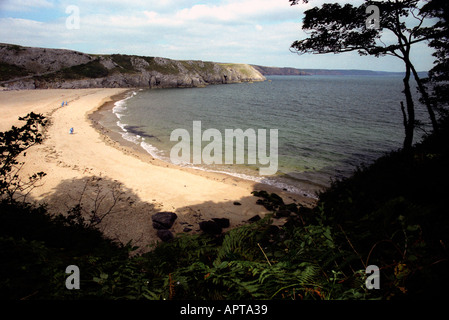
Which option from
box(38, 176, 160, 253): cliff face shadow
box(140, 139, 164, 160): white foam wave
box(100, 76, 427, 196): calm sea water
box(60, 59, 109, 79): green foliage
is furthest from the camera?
box(60, 59, 109, 79): green foliage

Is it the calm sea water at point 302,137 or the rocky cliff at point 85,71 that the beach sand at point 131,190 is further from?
the rocky cliff at point 85,71

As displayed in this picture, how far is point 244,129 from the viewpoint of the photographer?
100 ft

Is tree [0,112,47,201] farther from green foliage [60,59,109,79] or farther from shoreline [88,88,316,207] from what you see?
green foliage [60,59,109,79]

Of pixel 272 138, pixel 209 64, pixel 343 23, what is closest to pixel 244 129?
pixel 272 138

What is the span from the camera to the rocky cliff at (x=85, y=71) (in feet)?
245

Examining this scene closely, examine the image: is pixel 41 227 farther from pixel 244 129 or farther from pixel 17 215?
pixel 244 129

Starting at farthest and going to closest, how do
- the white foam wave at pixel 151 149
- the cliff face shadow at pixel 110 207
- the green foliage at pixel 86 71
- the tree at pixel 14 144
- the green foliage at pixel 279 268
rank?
the green foliage at pixel 86 71
the white foam wave at pixel 151 149
the cliff face shadow at pixel 110 207
the tree at pixel 14 144
the green foliage at pixel 279 268

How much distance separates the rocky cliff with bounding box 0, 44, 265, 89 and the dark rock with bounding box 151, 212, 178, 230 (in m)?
81.5

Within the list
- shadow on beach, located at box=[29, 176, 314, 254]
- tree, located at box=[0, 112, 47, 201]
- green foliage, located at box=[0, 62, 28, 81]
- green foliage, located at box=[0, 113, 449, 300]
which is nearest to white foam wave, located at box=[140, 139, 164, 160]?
shadow on beach, located at box=[29, 176, 314, 254]

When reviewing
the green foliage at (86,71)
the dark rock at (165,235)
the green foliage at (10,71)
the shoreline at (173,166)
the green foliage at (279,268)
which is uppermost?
the green foliage at (86,71)

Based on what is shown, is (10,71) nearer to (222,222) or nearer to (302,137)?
(302,137)

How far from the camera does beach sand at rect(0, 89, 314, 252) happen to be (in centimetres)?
958

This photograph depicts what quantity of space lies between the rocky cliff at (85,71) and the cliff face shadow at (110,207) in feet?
250

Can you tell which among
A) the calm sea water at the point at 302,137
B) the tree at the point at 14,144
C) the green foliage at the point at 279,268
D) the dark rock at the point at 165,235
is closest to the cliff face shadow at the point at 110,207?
the dark rock at the point at 165,235
